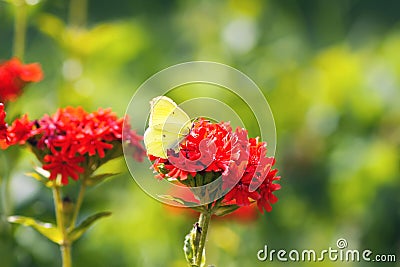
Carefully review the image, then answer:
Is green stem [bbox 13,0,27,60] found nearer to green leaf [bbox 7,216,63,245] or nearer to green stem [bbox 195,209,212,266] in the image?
green leaf [bbox 7,216,63,245]

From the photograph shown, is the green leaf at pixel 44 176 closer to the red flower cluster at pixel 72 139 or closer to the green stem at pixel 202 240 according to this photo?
the red flower cluster at pixel 72 139

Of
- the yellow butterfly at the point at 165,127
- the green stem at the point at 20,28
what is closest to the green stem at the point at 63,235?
the yellow butterfly at the point at 165,127

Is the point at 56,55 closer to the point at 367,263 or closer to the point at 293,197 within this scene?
the point at 293,197

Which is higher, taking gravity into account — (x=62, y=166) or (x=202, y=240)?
(x=62, y=166)

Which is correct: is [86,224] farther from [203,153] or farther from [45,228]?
[203,153]

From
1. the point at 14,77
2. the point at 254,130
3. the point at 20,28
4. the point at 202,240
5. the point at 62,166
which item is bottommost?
the point at 202,240

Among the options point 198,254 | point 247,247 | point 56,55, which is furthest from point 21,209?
point 56,55

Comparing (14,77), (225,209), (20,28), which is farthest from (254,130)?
(225,209)

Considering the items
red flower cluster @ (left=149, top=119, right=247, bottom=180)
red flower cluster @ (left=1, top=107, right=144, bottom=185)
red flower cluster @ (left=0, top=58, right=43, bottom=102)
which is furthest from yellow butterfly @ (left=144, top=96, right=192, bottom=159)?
red flower cluster @ (left=0, top=58, right=43, bottom=102)
